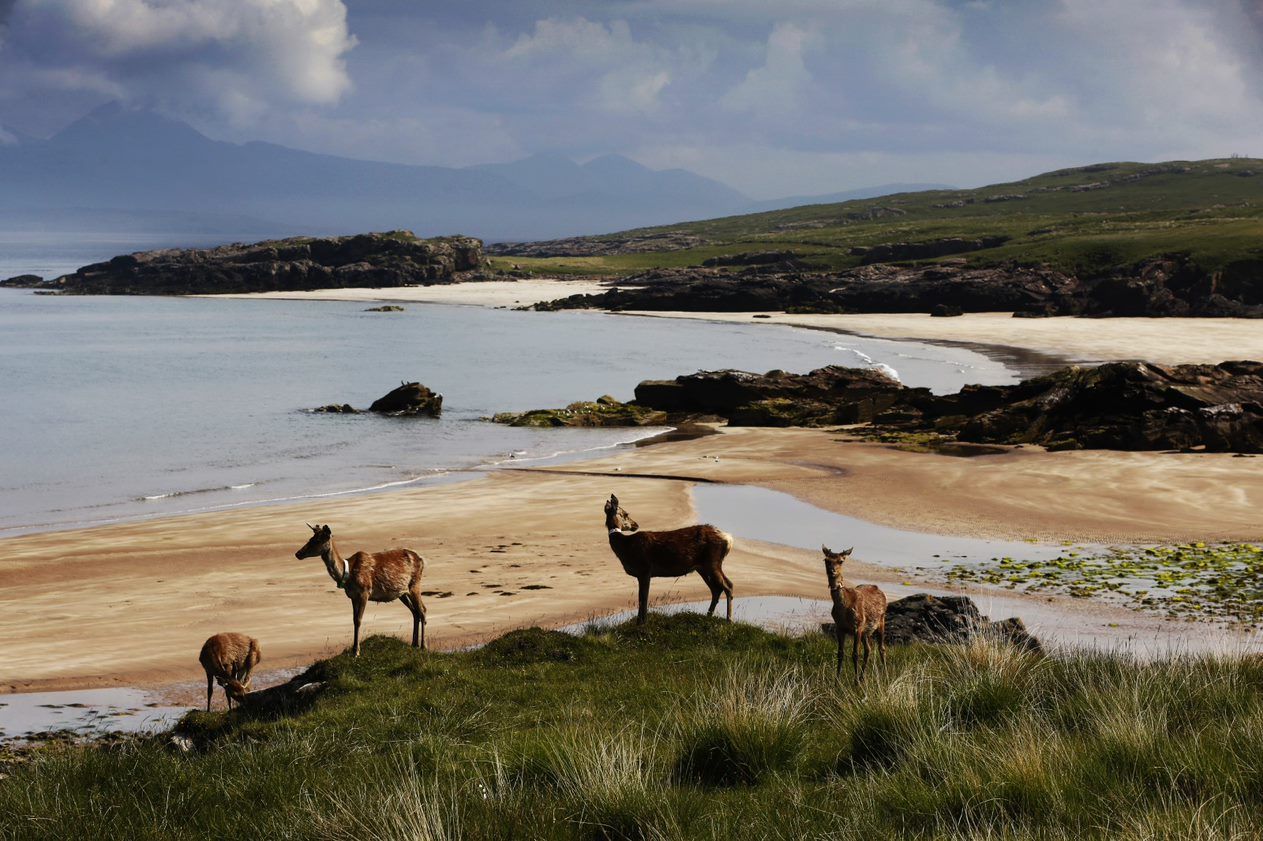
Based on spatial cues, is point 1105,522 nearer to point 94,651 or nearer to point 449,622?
point 449,622

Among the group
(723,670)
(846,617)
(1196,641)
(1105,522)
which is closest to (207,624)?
(723,670)

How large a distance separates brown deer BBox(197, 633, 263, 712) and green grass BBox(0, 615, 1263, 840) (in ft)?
2.68

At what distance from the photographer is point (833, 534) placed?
85.7 ft

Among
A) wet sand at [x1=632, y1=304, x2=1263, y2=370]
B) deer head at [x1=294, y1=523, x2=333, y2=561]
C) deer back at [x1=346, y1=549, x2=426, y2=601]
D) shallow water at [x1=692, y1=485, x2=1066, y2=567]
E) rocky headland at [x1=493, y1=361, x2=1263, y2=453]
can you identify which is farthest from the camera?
wet sand at [x1=632, y1=304, x2=1263, y2=370]

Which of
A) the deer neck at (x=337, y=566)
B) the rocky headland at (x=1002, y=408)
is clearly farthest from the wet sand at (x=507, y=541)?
the rocky headland at (x=1002, y=408)

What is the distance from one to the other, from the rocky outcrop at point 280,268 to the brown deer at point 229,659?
157 meters

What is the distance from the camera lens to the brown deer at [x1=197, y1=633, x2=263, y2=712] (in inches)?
522

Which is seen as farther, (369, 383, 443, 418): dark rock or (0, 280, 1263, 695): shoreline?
(369, 383, 443, 418): dark rock

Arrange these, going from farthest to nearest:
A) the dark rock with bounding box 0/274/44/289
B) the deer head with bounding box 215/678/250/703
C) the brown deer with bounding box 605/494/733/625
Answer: the dark rock with bounding box 0/274/44/289
the brown deer with bounding box 605/494/733/625
the deer head with bounding box 215/678/250/703

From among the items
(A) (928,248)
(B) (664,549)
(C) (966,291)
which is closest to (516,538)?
(B) (664,549)

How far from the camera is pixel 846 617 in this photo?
12.1m

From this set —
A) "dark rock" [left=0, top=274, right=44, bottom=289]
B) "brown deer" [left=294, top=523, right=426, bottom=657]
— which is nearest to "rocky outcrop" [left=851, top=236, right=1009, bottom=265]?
"dark rock" [left=0, top=274, right=44, bottom=289]

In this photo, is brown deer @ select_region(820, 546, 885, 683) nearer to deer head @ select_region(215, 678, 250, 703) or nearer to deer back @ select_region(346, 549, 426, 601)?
deer back @ select_region(346, 549, 426, 601)

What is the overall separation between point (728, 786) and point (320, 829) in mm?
3387
